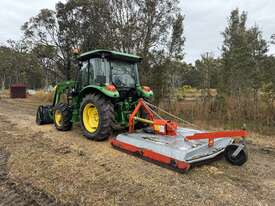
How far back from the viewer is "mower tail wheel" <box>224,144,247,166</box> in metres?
4.27

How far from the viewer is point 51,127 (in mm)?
7191

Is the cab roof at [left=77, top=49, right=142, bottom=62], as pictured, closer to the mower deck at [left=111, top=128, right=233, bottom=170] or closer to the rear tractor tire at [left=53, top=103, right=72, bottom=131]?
the rear tractor tire at [left=53, top=103, right=72, bottom=131]

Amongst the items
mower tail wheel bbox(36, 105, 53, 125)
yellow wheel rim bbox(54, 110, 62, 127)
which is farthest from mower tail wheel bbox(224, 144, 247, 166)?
mower tail wheel bbox(36, 105, 53, 125)

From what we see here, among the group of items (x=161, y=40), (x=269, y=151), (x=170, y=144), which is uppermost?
(x=161, y=40)

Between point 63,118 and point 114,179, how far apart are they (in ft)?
11.1

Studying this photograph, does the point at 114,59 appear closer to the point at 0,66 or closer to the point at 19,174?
the point at 19,174

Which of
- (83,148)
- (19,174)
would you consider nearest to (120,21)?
(83,148)

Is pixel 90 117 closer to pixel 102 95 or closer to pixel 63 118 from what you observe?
pixel 102 95

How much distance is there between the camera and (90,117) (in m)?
6.00

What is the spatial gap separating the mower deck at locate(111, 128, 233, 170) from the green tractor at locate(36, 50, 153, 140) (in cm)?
72

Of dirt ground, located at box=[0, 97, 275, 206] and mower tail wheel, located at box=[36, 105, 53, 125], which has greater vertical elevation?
mower tail wheel, located at box=[36, 105, 53, 125]

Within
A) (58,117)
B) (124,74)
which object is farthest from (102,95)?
(58,117)

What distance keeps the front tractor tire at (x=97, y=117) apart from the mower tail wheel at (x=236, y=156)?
2.29 meters

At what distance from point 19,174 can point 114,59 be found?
125 inches
